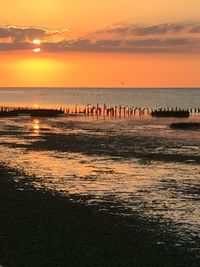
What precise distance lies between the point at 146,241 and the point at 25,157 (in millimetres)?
23128

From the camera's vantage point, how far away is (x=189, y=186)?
26.9 m

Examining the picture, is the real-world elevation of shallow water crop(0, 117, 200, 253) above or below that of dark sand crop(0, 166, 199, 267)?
above

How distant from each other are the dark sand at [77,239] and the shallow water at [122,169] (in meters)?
1.22

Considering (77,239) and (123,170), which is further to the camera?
(123,170)

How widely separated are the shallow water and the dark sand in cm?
122

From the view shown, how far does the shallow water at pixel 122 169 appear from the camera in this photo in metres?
21.7

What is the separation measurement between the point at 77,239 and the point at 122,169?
16.4 metres

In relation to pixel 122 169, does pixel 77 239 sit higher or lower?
lower

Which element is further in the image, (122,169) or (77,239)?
(122,169)

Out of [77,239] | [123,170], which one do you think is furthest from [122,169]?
[77,239]

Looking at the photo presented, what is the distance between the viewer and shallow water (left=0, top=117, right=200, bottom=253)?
2170 centimetres

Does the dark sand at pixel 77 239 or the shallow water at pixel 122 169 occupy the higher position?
the shallow water at pixel 122 169

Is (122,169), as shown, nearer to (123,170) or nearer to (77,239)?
(123,170)

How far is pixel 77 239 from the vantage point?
55.1 feet
